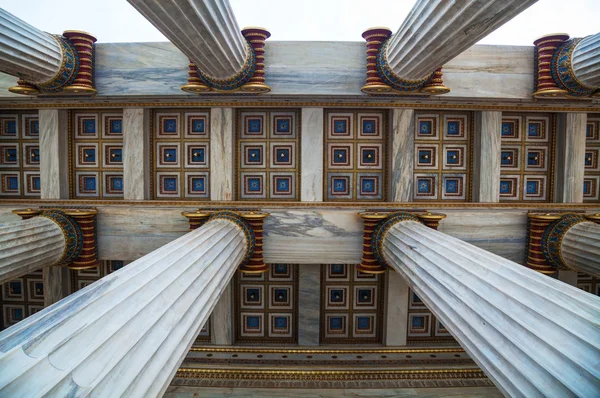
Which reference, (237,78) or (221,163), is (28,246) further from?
(237,78)

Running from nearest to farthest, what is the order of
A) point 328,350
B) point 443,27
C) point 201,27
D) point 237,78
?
point 443,27
point 201,27
point 237,78
point 328,350

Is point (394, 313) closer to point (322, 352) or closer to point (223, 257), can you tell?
point (322, 352)

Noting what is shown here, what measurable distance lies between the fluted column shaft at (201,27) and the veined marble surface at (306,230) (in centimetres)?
321

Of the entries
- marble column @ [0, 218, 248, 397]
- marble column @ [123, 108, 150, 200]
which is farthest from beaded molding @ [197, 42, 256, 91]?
marble column @ [0, 218, 248, 397]

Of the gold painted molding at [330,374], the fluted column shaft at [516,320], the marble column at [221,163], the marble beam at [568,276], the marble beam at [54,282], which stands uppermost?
the marble column at [221,163]

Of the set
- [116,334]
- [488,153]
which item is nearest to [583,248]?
[488,153]

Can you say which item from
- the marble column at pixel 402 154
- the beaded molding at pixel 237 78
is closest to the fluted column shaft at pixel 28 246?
the beaded molding at pixel 237 78

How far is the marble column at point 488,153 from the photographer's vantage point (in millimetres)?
7102

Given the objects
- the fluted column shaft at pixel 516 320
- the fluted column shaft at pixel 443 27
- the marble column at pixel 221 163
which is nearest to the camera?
the fluted column shaft at pixel 516 320

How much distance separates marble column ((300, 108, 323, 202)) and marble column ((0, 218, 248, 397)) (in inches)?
136

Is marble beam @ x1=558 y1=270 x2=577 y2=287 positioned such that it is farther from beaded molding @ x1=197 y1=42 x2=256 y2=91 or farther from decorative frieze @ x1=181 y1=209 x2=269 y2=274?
beaded molding @ x1=197 y1=42 x2=256 y2=91

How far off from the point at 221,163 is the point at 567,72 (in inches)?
286

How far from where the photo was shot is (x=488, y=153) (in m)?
7.16

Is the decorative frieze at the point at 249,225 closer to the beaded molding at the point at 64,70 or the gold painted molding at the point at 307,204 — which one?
the gold painted molding at the point at 307,204
